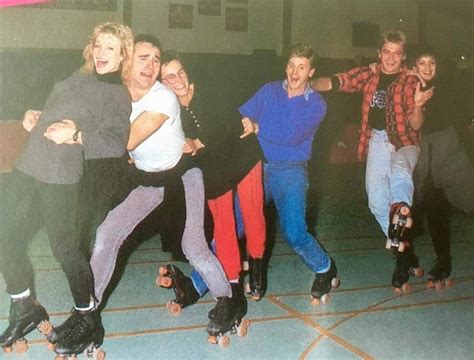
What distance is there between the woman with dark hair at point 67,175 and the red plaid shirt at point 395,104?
1.36 m

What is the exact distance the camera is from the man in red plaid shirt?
2814mm

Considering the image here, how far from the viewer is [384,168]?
285 cm

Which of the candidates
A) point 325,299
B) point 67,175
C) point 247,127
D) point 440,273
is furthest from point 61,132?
point 440,273

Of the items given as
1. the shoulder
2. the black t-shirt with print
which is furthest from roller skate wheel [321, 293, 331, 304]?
the shoulder

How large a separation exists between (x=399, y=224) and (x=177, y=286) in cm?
105

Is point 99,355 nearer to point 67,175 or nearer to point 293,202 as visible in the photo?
point 67,175

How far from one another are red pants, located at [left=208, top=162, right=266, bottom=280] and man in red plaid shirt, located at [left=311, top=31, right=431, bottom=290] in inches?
24.2

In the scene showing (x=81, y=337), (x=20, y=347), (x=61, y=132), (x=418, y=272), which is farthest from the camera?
(x=418, y=272)

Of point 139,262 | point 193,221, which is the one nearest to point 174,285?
point 193,221

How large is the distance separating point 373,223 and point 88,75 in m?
2.99

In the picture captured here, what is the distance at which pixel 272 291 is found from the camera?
288 centimetres

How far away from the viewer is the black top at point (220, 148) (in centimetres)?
236

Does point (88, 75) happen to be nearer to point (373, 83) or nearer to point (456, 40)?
point (373, 83)

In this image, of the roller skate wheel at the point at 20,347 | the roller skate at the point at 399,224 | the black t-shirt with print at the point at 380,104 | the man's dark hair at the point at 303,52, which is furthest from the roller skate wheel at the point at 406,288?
the roller skate wheel at the point at 20,347
